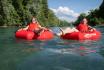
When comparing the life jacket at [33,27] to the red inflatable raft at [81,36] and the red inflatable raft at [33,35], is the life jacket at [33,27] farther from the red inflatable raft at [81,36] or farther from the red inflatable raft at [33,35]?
the red inflatable raft at [81,36]

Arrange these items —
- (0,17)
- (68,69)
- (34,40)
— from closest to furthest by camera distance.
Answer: (68,69) < (34,40) < (0,17)

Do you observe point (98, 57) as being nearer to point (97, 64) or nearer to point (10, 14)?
point (97, 64)

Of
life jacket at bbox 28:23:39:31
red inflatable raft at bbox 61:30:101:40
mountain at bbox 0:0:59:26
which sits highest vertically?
mountain at bbox 0:0:59:26

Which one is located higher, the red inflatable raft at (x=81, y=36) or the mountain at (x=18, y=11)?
the mountain at (x=18, y=11)

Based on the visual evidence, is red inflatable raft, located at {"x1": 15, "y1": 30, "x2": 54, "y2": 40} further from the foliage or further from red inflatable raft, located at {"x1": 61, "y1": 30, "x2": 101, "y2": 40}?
the foliage

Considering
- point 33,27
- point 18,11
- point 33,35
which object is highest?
point 18,11

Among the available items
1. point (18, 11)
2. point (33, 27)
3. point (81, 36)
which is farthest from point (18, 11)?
point (81, 36)

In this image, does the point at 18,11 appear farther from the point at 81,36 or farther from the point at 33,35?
the point at 81,36

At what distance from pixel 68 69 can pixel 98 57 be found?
2425mm

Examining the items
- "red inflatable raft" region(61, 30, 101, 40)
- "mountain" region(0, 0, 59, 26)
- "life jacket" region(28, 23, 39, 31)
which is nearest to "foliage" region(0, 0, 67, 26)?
"mountain" region(0, 0, 59, 26)

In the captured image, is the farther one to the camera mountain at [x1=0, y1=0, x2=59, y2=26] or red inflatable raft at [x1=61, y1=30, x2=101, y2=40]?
mountain at [x1=0, y1=0, x2=59, y2=26]

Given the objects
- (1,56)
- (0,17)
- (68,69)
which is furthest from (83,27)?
(0,17)

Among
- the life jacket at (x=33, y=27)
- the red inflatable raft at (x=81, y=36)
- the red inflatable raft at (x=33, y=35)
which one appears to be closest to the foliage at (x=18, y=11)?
the life jacket at (x=33, y=27)

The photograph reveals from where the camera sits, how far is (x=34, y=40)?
1859 centimetres
